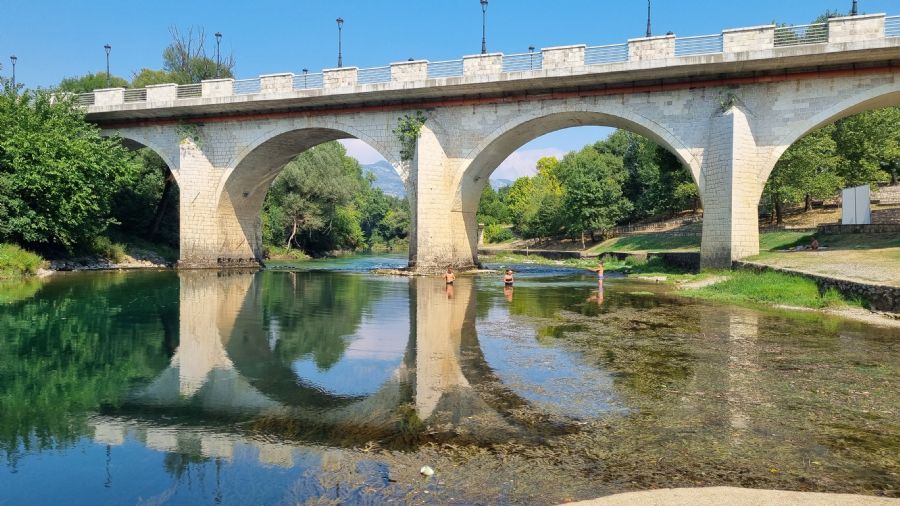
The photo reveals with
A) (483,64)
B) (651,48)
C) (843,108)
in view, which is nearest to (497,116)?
(483,64)

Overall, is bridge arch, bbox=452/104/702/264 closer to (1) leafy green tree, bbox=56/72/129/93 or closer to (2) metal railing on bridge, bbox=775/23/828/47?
(2) metal railing on bridge, bbox=775/23/828/47

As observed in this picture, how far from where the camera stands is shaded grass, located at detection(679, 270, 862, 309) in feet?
49.1

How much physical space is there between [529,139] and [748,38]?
1074cm

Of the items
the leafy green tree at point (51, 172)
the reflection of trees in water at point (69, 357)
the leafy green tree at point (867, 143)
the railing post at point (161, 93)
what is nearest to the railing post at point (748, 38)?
the reflection of trees in water at point (69, 357)

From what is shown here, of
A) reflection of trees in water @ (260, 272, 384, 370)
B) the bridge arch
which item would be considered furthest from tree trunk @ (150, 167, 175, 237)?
the bridge arch

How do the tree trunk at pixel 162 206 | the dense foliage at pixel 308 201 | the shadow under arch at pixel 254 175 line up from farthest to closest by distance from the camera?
the dense foliage at pixel 308 201 → the tree trunk at pixel 162 206 → the shadow under arch at pixel 254 175

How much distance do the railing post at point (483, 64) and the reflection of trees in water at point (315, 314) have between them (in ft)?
31.4

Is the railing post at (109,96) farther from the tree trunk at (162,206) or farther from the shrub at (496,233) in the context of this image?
the shrub at (496,233)

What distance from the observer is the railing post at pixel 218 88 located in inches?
1192

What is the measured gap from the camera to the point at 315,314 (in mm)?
15273

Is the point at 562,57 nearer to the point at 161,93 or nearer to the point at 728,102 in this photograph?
the point at 728,102

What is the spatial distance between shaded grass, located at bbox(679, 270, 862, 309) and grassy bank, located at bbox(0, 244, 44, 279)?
25.2m

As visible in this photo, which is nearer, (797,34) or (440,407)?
Answer: (440,407)

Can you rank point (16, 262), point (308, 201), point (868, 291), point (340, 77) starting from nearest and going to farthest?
point (868, 291), point (16, 262), point (340, 77), point (308, 201)
